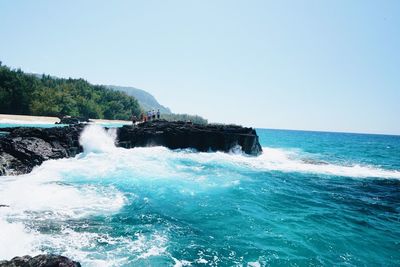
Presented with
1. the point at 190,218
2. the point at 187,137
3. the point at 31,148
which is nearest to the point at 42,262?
the point at 190,218

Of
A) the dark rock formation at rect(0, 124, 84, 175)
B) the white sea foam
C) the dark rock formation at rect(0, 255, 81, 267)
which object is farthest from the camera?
the white sea foam

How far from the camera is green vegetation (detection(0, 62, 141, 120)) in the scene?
66.9 m

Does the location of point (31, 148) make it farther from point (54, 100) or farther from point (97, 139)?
point (54, 100)

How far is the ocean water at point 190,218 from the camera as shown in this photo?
827 cm

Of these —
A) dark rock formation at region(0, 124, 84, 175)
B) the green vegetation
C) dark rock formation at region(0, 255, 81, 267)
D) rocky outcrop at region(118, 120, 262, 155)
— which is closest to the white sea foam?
dark rock formation at region(0, 124, 84, 175)

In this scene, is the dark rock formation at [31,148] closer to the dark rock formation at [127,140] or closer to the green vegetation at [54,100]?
the dark rock formation at [127,140]

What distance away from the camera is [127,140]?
33.1 metres

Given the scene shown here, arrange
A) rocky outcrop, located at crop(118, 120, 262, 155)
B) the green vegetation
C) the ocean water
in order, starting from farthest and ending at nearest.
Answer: the green vegetation < rocky outcrop, located at crop(118, 120, 262, 155) < the ocean water

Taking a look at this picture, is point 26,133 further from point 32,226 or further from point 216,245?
point 216,245

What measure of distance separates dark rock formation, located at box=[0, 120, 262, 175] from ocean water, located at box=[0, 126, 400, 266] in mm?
1312

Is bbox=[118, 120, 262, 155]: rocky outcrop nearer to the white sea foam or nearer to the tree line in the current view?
the white sea foam

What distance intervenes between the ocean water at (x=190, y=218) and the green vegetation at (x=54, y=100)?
59539mm

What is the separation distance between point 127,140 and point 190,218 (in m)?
23.3

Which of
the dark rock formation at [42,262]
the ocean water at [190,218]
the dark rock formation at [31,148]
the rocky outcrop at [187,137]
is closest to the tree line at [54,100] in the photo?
the rocky outcrop at [187,137]
